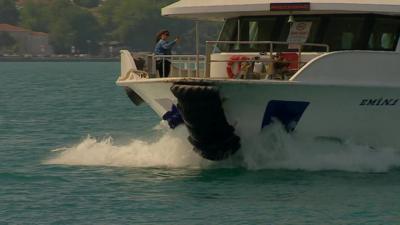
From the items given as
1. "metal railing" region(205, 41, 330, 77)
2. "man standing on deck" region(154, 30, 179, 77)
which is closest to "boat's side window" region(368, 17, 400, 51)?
"metal railing" region(205, 41, 330, 77)

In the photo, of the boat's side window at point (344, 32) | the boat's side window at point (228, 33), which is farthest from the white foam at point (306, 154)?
the boat's side window at point (228, 33)

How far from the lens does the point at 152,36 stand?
18562cm

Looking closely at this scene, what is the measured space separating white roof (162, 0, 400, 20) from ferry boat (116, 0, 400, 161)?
0.02 metres

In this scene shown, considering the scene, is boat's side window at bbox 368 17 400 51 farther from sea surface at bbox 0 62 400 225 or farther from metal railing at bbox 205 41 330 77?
sea surface at bbox 0 62 400 225

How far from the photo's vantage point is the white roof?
71.0 ft

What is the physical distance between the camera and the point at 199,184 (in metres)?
21.1

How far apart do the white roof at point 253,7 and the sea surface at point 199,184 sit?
7.17 ft

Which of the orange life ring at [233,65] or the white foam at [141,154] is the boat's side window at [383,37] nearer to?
the orange life ring at [233,65]

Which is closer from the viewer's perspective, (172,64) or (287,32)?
(287,32)

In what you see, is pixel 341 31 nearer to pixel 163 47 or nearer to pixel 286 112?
pixel 286 112

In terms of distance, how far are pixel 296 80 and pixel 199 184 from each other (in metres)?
2.34

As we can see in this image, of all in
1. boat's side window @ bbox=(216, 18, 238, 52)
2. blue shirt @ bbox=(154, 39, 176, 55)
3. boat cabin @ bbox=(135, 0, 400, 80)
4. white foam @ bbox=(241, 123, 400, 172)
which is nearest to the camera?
boat cabin @ bbox=(135, 0, 400, 80)

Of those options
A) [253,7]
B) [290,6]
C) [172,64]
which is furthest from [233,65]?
[172,64]

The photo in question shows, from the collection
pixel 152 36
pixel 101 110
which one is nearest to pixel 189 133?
pixel 101 110
